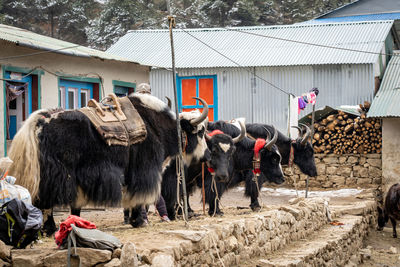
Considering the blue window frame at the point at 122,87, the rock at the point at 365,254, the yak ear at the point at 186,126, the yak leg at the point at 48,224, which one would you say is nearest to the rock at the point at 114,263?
the yak leg at the point at 48,224

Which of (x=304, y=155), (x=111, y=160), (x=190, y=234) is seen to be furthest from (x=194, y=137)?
(x=304, y=155)

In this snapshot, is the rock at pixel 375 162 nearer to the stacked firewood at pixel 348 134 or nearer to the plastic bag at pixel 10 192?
the stacked firewood at pixel 348 134

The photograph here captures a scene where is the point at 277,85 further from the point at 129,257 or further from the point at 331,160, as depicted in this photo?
the point at 129,257

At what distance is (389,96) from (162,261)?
10746 mm

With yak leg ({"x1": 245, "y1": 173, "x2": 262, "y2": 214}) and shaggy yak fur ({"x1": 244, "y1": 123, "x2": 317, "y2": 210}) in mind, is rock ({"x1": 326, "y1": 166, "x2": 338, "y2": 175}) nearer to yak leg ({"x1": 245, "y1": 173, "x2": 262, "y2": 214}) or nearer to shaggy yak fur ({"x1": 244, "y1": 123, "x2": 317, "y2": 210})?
shaggy yak fur ({"x1": 244, "y1": 123, "x2": 317, "y2": 210})

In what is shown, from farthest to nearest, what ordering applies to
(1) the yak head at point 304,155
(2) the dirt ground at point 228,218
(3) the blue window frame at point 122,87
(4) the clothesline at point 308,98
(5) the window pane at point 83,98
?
(4) the clothesline at point 308,98 → (1) the yak head at point 304,155 → (3) the blue window frame at point 122,87 → (5) the window pane at point 83,98 → (2) the dirt ground at point 228,218

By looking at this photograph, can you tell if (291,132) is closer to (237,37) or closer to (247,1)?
(237,37)

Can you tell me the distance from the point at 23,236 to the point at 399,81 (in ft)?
40.3

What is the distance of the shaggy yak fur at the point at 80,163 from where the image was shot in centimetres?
499

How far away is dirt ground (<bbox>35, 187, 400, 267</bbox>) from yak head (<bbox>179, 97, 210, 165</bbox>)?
715 mm

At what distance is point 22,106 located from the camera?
8.59 meters

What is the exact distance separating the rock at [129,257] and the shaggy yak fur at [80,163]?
1145 millimetres

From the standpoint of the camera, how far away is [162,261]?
439 cm

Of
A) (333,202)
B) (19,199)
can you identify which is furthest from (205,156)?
(333,202)
